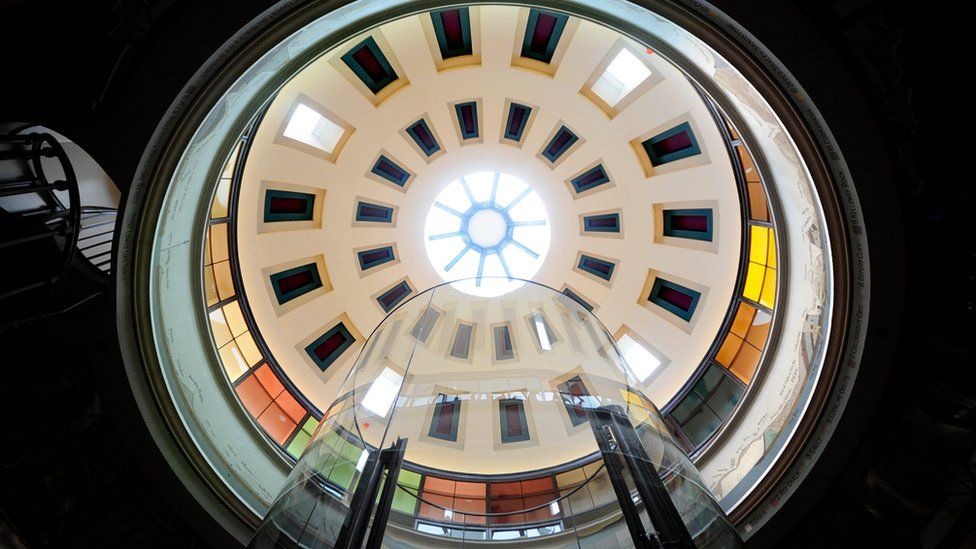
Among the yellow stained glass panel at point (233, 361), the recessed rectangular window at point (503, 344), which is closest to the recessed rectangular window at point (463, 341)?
the recessed rectangular window at point (503, 344)

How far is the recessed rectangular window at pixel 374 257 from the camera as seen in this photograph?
17938 mm

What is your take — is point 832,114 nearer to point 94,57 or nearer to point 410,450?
point 410,450

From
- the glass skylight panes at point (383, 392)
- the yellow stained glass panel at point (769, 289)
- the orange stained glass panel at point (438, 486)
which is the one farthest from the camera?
the yellow stained glass panel at point (769, 289)

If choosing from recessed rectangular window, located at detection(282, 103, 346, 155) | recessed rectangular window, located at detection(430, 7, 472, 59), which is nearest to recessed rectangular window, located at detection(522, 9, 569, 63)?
recessed rectangular window, located at detection(430, 7, 472, 59)

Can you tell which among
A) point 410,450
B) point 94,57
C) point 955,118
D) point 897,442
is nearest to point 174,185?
point 94,57

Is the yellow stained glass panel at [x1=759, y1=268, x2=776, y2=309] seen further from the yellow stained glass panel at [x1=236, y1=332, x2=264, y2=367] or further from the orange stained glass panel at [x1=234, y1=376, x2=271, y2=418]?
the yellow stained glass panel at [x1=236, y1=332, x2=264, y2=367]

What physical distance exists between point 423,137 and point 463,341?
10.7 meters

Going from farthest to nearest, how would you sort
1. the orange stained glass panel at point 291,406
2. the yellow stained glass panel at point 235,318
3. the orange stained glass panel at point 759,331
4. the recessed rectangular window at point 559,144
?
the recessed rectangular window at point 559,144 < the orange stained glass panel at point 291,406 < the yellow stained glass panel at point 235,318 < the orange stained glass panel at point 759,331

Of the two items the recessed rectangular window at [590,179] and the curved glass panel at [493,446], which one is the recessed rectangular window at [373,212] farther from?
the curved glass panel at [493,446]

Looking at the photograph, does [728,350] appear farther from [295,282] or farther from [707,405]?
[295,282]

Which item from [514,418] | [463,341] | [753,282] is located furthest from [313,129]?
[753,282]

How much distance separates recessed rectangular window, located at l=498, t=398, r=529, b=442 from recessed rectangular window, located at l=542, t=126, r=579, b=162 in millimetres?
11362

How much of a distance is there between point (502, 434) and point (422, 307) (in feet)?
9.14

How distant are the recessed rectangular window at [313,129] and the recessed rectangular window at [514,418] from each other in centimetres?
1058
